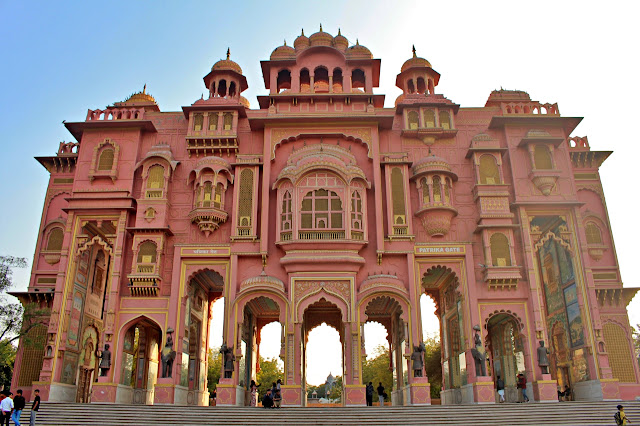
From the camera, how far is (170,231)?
2488cm

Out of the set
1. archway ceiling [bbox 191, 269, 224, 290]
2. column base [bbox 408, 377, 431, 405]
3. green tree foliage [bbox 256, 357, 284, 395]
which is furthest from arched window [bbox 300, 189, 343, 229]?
green tree foliage [bbox 256, 357, 284, 395]

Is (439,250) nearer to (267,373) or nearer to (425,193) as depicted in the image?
(425,193)

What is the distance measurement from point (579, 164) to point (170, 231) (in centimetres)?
2170

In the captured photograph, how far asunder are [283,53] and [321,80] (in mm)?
2764

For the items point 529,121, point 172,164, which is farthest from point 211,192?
point 529,121

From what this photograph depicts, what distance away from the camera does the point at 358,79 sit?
30.1m

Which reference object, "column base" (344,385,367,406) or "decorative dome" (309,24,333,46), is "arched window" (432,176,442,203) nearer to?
"column base" (344,385,367,406)

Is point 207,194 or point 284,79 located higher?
point 284,79

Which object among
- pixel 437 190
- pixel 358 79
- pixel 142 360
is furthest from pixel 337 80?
pixel 142 360

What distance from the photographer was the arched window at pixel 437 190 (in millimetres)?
25205

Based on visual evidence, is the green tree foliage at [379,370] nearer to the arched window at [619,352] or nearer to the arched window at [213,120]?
the arched window at [619,352]

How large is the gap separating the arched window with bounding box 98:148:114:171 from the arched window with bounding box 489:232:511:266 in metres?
19.2

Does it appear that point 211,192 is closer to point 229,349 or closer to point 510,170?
point 229,349

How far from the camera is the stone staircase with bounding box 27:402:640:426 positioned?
57.9 feet
